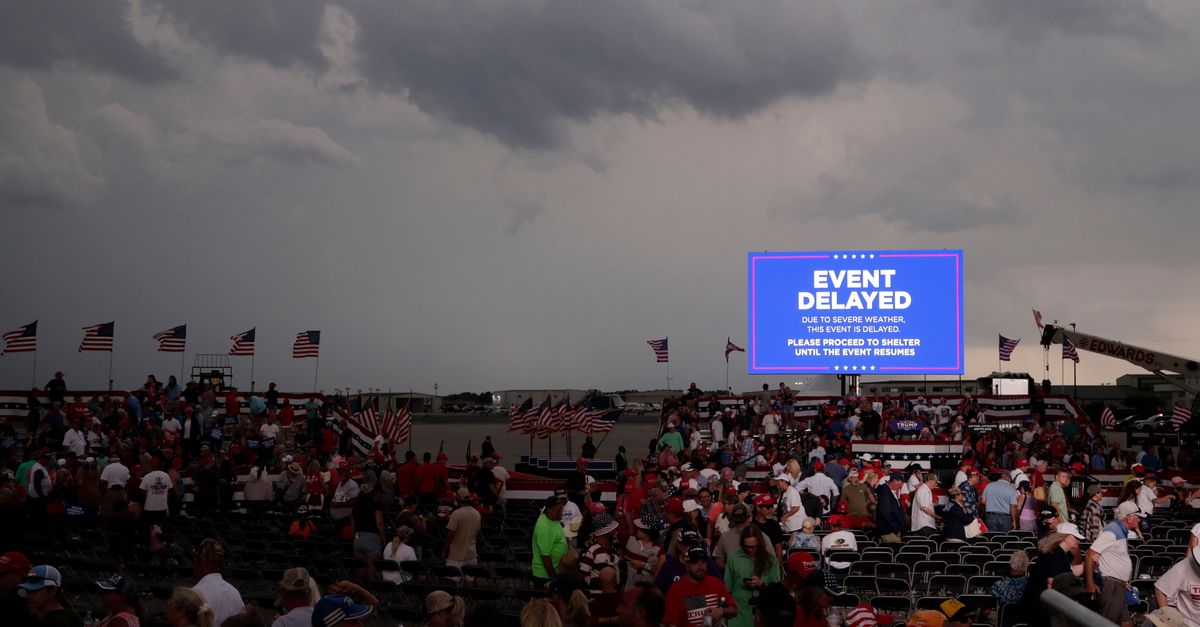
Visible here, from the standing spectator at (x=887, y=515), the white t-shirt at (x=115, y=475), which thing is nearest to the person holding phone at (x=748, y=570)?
the standing spectator at (x=887, y=515)

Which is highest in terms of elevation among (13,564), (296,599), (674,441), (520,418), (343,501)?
(520,418)

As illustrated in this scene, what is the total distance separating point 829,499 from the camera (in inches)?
685

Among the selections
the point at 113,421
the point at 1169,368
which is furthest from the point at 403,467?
the point at 1169,368

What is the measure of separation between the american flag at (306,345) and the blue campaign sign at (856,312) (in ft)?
49.2

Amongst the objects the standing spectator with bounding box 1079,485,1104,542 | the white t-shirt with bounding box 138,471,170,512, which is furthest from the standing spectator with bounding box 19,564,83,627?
the white t-shirt with bounding box 138,471,170,512

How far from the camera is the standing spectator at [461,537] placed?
1249 centimetres

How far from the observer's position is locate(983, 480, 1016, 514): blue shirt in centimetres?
1636

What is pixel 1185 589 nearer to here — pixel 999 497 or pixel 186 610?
pixel 186 610

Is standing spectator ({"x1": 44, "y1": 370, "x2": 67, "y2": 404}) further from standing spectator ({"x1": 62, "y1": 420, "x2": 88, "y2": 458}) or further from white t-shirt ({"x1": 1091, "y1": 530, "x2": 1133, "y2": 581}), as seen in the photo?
white t-shirt ({"x1": 1091, "y1": 530, "x2": 1133, "y2": 581})

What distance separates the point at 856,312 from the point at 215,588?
27.3 metres

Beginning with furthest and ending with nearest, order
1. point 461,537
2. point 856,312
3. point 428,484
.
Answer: point 856,312 < point 428,484 < point 461,537

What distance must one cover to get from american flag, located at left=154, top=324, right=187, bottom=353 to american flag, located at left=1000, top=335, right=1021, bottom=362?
2871cm

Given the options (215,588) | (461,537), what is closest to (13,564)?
(215,588)

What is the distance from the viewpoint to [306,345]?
38406 millimetres
